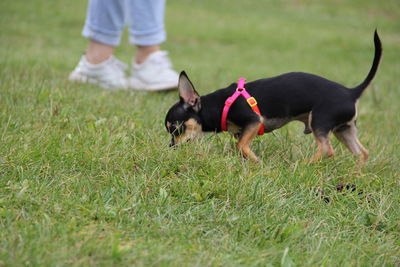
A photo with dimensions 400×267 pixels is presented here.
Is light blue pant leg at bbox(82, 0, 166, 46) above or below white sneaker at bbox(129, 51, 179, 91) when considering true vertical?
above

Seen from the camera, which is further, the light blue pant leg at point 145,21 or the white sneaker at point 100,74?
the white sneaker at point 100,74

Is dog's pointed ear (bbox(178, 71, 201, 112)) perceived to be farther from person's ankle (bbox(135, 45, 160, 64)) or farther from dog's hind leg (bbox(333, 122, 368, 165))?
person's ankle (bbox(135, 45, 160, 64))

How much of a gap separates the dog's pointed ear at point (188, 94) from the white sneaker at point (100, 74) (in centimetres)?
180

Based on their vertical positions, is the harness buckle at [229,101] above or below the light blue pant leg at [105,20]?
below

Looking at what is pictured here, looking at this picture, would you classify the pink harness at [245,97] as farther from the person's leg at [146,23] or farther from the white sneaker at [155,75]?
the person's leg at [146,23]

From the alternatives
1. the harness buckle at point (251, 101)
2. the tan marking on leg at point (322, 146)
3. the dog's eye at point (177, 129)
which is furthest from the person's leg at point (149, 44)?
the tan marking on leg at point (322, 146)

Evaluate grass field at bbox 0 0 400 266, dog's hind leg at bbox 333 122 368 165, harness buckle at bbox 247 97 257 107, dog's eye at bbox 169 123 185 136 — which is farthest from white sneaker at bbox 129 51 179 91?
dog's hind leg at bbox 333 122 368 165

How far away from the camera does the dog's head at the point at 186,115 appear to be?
4.09m

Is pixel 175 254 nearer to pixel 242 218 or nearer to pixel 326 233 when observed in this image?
pixel 242 218

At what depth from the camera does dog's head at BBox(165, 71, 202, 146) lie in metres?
4.09

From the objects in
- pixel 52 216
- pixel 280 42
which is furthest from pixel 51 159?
pixel 280 42

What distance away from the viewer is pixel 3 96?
4309 mm

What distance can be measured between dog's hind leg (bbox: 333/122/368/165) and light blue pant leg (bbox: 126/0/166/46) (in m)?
2.59

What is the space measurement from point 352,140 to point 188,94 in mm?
1396
